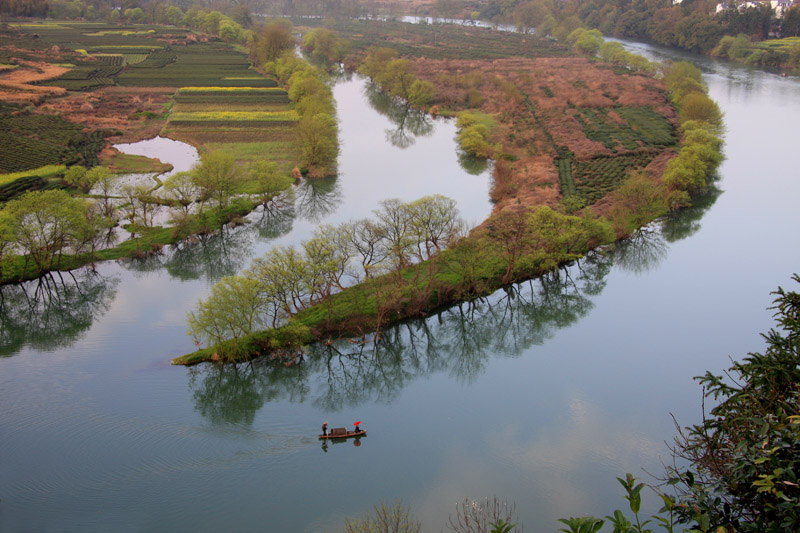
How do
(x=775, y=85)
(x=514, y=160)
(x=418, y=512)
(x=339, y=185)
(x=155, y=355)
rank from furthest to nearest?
(x=775, y=85) → (x=514, y=160) → (x=339, y=185) → (x=155, y=355) → (x=418, y=512)

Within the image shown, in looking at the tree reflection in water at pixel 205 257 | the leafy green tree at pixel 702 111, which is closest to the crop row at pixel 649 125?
the leafy green tree at pixel 702 111

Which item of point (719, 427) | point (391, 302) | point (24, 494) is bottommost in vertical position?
point (24, 494)

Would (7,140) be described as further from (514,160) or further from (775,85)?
(775,85)

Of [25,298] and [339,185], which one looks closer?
[25,298]

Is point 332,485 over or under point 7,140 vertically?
under

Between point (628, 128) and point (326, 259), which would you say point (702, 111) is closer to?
point (628, 128)

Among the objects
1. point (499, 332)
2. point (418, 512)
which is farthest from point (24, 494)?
point (499, 332)

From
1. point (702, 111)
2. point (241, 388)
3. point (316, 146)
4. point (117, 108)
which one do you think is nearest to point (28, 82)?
point (117, 108)
